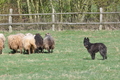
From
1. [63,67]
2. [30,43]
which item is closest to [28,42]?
[30,43]

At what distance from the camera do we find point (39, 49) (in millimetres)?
18250

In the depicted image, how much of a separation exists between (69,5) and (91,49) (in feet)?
64.5

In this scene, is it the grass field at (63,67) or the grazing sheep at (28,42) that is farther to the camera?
the grazing sheep at (28,42)

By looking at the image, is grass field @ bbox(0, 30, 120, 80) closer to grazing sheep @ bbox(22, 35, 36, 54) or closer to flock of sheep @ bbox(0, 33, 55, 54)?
flock of sheep @ bbox(0, 33, 55, 54)

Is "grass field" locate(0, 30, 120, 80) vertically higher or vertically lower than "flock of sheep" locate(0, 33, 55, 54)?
lower

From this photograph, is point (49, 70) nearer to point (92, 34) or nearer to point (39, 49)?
point (39, 49)

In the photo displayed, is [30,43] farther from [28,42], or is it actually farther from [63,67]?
[63,67]

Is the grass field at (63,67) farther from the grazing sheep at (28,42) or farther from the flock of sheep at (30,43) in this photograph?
the grazing sheep at (28,42)

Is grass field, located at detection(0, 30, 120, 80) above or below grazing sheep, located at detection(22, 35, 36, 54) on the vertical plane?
below

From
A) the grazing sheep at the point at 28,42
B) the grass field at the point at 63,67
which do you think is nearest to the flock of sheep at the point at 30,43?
the grazing sheep at the point at 28,42

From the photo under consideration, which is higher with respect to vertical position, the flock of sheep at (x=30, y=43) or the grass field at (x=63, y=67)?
the flock of sheep at (x=30, y=43)

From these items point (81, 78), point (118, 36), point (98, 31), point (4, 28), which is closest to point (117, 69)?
point (81, 78)

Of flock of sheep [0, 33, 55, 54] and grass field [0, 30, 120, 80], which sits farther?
flock of sheep [0, 33, 55, 54]

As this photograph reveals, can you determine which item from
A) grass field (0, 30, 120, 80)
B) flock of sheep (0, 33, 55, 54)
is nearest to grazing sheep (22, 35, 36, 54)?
flock of sheep (0, 33, 55, 54)
